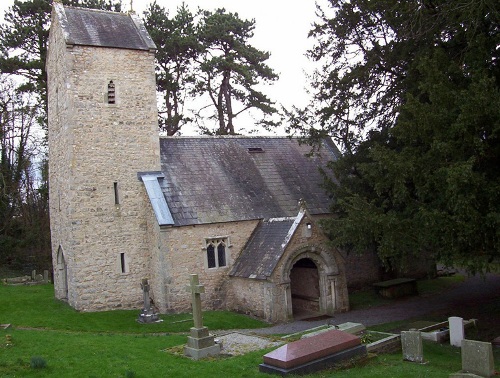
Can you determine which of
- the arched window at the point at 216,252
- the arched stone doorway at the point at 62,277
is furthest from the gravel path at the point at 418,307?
the arched stone doorway at the point at 62,277

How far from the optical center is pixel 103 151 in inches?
820

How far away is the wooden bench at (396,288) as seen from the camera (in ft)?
75.6

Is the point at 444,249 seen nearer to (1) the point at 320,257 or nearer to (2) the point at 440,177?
(2) the point at 440,177

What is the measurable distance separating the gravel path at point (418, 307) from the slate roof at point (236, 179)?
17.9ft

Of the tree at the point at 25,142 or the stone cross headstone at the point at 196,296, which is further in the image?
the tree at the point at 25,142

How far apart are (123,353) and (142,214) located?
376 inches

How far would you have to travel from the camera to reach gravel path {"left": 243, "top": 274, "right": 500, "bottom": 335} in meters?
18.2

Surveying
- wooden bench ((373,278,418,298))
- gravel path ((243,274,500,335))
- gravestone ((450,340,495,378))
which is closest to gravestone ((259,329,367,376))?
gravestone ((450,340,495,378))

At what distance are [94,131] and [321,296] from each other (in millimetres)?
11798

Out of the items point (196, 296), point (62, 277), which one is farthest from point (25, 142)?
point (196, 296)

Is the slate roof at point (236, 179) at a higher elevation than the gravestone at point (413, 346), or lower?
higher

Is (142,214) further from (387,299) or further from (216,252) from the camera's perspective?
(387,299)

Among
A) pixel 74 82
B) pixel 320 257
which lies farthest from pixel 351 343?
pixel 74 82

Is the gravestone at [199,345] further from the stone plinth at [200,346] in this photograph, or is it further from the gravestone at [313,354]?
the gravestone at [313,354]
